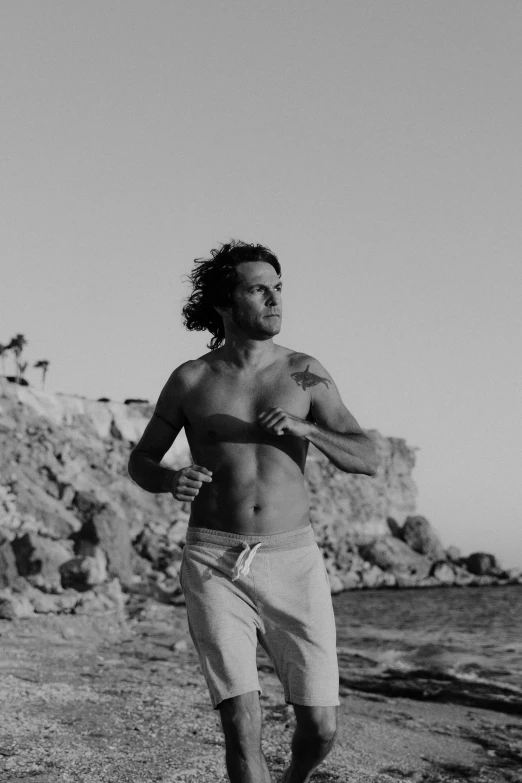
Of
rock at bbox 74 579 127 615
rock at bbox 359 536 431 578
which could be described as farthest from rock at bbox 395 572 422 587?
rock at bbox 74 579 127 615

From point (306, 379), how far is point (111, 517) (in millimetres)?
27618

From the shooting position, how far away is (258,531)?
13.4 feet

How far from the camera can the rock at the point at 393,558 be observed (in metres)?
61.3

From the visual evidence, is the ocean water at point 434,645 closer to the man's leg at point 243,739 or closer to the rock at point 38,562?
the rock at point 38,562

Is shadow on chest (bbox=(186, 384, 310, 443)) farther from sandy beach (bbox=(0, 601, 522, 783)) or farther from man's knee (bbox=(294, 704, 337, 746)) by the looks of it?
sandy beach (bbox=(0, 601, 522, 783))

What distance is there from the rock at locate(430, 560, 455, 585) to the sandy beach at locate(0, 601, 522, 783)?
2058 inches

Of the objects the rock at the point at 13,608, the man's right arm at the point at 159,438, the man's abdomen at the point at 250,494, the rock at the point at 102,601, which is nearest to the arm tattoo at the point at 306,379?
the man's abdomen at the point at 250,494

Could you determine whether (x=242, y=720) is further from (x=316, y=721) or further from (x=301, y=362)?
(x=301, y=362)

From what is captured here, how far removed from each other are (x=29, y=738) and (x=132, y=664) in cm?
490

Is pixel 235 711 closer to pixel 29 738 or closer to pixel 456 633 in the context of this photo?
pixel 29 738

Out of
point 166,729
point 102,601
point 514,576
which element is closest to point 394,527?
point 514,576

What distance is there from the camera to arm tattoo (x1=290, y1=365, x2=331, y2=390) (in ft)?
14.1

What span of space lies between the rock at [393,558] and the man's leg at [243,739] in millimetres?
57163

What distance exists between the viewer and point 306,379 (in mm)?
4305
